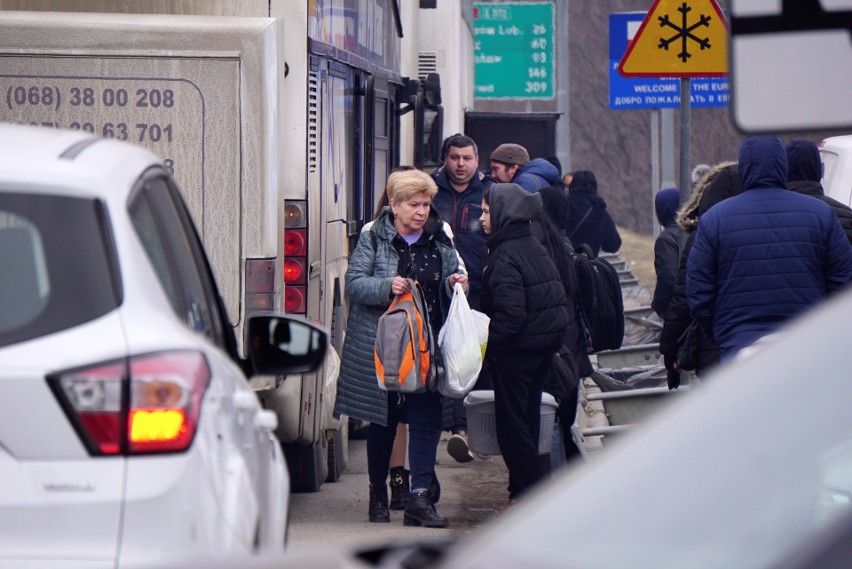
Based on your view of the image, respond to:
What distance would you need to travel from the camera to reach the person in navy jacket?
6555 mm

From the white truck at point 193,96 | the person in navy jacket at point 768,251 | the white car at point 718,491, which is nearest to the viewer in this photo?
the white car at point 718,491

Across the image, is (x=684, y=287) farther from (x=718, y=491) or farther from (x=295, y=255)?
(x=718, y=491)

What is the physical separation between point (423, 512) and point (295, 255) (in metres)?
1.40

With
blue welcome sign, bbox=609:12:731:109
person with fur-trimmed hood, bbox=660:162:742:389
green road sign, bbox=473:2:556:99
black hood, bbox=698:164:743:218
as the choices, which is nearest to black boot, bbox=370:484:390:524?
person with fur-trimmed hood, bbox=660:162:742:389

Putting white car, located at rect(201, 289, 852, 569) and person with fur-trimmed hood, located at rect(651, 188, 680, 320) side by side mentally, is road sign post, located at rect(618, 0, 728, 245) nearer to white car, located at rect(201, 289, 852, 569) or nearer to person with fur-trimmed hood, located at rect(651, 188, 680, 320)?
person with fur-trimmed hood, located at rect(651, 188, 680, 320)

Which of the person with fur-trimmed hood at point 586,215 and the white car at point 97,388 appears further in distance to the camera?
the person with fur-trimmed hood at point 586,215

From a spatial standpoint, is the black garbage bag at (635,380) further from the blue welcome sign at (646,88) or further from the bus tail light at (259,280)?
the blue welcome sign at (646,88)

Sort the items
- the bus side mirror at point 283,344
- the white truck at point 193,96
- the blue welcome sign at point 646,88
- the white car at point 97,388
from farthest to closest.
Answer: the blue welcome sign at point 646,88 < the white truck at point 193,96 < the bus side mirror at point 283,344 < the white car at point 97,388

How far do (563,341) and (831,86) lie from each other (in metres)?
4.98

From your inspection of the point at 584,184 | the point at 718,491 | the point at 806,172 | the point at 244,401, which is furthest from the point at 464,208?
the point at 584,184

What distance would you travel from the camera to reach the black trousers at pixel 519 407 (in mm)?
7891

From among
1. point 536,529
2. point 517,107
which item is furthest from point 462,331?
point 517,107

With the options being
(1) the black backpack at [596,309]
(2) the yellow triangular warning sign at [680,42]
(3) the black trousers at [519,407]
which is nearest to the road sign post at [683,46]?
(2) the yellow triangular warning sign at [680,42]

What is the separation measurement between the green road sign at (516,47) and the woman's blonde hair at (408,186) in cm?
2696
